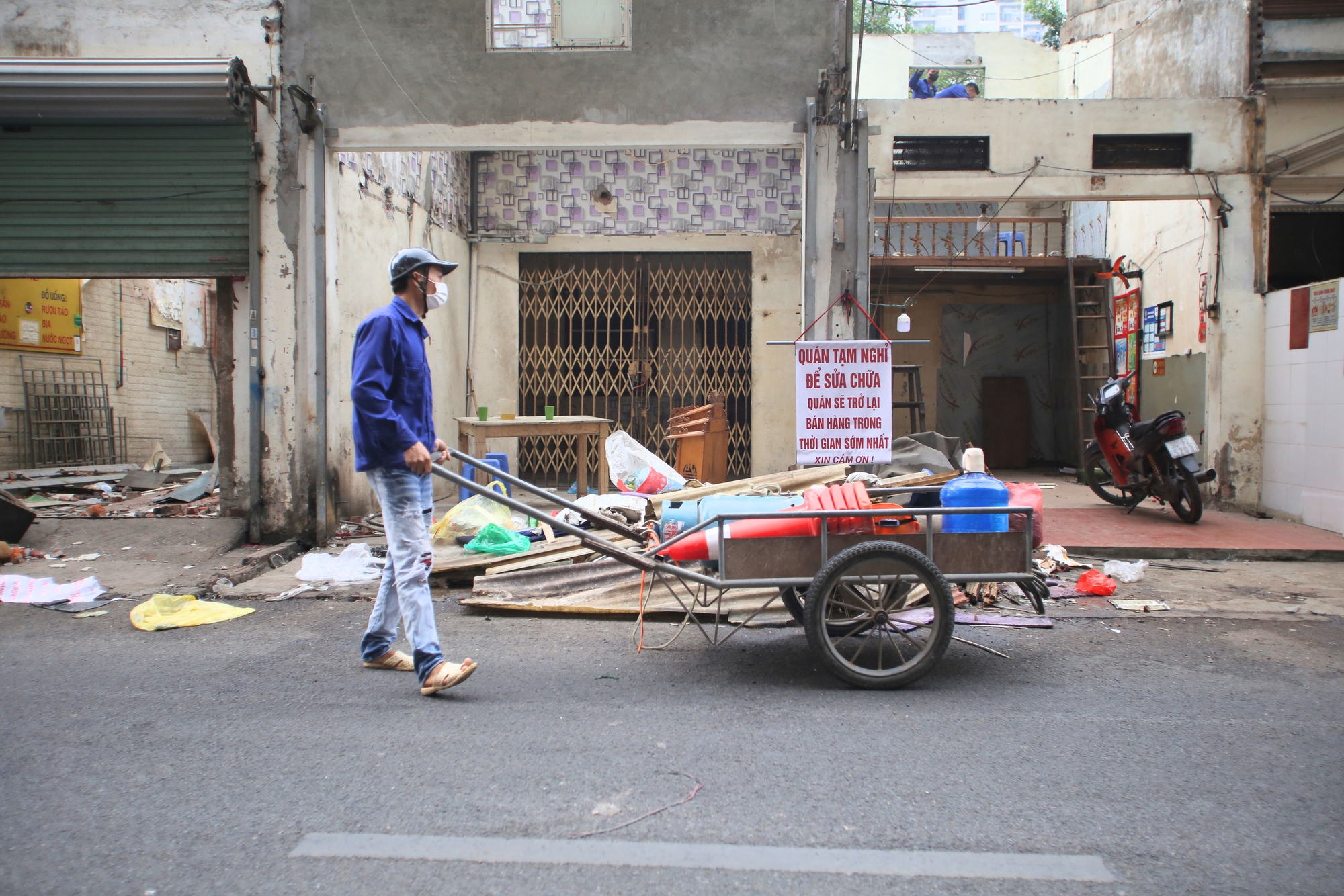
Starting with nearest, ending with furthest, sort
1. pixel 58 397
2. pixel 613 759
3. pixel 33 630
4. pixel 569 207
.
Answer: pixel 613 759 → pixel 33 630 → pixel 569 207 → pixel 58 397

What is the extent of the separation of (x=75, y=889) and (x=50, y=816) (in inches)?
19.9

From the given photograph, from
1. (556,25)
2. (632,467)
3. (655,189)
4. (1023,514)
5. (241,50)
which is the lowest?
(632,467)

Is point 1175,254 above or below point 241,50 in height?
below

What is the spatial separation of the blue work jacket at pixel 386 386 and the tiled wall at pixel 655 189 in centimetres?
747

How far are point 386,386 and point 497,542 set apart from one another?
268 cm

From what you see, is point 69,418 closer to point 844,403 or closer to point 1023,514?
point 844,403

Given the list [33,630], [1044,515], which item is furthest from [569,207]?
[33,630]

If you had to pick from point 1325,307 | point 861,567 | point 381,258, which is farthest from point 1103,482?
point 381,258

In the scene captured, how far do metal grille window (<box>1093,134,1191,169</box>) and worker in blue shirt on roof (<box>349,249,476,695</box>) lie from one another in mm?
7295

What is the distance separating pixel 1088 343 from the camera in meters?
13.0

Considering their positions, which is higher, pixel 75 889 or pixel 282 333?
pixel 282 333

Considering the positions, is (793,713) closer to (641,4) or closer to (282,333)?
(282,333)

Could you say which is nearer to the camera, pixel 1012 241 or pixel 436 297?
pixel 436 297

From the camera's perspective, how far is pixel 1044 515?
8016mm
